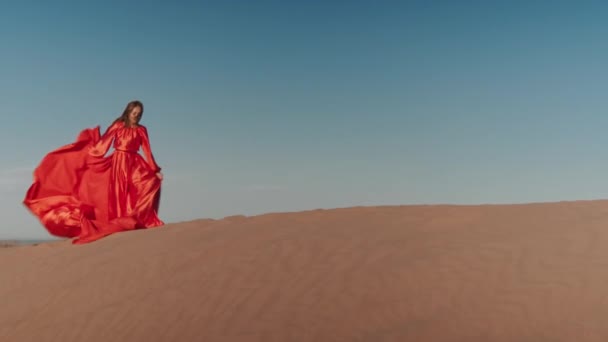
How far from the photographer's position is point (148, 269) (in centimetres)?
1016

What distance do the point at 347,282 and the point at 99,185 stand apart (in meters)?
8.48

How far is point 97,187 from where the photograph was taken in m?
14.4

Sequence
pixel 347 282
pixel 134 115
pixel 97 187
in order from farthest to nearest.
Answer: pixel 97 187 → pixel 134 115 → pixel 347 282

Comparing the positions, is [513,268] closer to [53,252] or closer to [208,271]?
[208,271]

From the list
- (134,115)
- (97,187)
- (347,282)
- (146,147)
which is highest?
(134,115)

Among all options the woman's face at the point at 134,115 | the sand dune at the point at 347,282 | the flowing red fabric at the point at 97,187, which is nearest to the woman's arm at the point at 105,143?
the flowing red fabric at the point at 97,187

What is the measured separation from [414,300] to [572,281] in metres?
1.96

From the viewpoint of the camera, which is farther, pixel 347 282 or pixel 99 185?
pixel 99 185

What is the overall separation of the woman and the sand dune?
7.11ft

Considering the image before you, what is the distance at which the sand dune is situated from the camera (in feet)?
22.7

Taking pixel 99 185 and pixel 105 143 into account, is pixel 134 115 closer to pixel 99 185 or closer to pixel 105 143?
pixel 105 143

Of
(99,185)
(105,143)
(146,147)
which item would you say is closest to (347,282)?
(146,147)

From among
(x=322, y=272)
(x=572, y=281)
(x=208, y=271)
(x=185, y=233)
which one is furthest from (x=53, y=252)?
(x=572, y=281)

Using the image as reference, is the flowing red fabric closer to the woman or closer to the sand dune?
the woman
